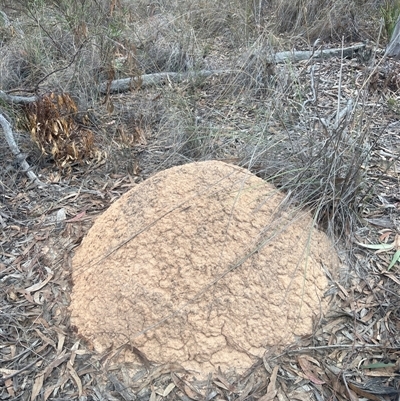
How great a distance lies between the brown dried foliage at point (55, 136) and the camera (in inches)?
114

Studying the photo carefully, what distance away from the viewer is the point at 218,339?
5.88 ft

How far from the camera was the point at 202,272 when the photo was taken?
6.18 feet

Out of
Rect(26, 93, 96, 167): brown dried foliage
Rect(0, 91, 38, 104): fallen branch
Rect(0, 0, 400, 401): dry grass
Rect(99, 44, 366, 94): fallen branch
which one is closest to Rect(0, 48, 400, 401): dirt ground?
Rect(0, 0, 400, 401): dry grass

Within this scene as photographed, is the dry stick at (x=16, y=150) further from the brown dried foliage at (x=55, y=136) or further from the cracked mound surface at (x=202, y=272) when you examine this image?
the cracked mound surface at (x=202, y=272)

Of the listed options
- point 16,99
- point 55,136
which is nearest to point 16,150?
point 55,136

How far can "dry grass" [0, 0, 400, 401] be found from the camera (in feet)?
5.79

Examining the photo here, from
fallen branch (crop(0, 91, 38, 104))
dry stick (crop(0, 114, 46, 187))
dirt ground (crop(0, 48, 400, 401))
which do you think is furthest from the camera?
fallen branch (crop(0, 91, 38, 104))

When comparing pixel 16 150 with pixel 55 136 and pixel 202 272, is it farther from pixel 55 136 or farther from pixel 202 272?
pixel 202 272

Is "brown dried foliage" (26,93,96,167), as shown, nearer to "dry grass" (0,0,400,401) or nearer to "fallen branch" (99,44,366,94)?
"dry grass" (0,0,400,401)

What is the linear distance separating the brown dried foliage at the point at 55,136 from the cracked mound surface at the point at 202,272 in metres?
0.92

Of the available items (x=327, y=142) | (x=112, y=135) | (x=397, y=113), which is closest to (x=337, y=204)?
(x=327, y=142)

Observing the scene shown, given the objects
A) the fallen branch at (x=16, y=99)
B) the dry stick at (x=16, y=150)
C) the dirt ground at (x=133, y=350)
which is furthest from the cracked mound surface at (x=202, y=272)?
the fallen branch at (x=16, y=99)

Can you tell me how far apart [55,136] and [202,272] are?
62.6 inches

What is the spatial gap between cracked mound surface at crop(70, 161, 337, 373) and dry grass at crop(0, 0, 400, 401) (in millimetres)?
82
